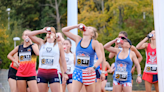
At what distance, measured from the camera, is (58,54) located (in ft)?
20.6

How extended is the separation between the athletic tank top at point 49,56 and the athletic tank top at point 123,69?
1681mm

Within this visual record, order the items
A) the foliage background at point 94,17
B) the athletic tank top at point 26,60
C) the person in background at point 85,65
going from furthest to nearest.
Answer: the foliage background at point 94,17 → the athletic tank top at point 26,60 → the person in background at point 85,65

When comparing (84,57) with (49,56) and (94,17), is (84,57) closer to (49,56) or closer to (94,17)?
(49,56)

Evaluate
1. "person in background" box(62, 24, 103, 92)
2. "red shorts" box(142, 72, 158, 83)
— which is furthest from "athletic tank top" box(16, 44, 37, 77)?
"red shorts" box(142, 72, 158, 83)

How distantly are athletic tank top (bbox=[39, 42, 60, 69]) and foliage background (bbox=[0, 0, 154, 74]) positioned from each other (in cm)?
1657

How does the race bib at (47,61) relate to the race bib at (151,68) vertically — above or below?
above

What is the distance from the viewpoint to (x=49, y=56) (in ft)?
20.2

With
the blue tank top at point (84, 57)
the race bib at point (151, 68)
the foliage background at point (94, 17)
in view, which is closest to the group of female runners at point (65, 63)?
the blue tank top at point (84, 57)

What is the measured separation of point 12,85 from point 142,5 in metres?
23.2

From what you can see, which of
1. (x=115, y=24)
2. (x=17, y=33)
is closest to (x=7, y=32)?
(x=17, y=33)

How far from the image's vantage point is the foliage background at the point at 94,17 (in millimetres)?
26750

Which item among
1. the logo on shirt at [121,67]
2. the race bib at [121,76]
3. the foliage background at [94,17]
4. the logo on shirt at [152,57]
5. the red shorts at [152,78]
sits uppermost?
the foliage background at [94,17]

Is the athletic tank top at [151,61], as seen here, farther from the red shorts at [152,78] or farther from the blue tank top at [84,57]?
the blue tank top at [84,57]

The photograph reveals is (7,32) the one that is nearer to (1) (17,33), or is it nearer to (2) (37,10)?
(1) (17,33)
